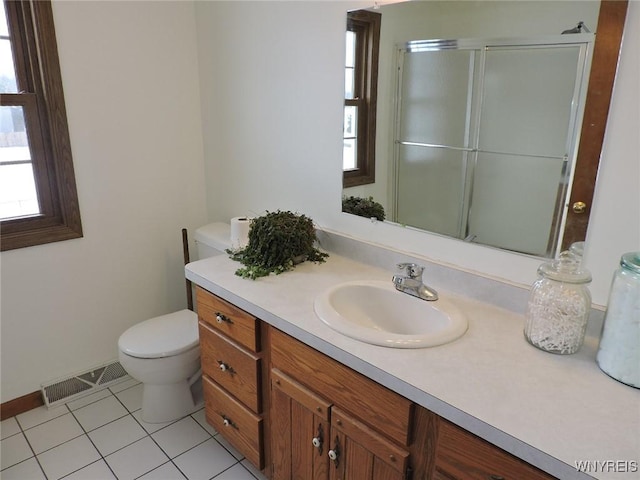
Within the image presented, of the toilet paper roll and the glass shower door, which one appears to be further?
the toilet paper roll

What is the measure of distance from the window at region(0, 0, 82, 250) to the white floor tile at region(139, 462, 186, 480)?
45.0 inches

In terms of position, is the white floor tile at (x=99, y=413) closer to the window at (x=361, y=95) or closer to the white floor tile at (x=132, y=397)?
the white floor tile at (x=132, y=397)

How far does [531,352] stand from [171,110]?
2061 millimetres

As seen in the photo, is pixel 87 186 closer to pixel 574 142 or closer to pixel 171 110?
pixel 171 110

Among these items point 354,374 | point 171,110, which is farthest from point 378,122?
point 171,110

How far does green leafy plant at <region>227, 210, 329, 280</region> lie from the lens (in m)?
1.68

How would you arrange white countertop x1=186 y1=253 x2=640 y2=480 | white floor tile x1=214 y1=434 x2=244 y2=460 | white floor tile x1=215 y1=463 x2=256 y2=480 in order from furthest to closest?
1. white floor tile x1=214 y1=434 x2=244 y2=460
2. white floor tile x1=215 y1=463 x2=256 y2=480
3. white countertop x1=186 y1=253 x2=640 y2=480

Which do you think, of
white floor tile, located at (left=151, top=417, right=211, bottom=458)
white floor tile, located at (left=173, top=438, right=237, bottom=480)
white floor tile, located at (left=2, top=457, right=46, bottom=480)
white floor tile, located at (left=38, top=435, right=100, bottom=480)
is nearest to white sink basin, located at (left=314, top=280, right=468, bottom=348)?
white floor tile, located at (left=173, top=438, right=237, bottom=480)

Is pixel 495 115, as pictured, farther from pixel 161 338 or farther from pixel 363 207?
pixel 161 338

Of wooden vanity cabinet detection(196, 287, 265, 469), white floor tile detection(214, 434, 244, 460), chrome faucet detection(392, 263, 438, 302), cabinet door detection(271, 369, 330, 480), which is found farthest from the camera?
white floor tile detection(214, 434, 244, 460)

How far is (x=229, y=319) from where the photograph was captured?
5.21ft

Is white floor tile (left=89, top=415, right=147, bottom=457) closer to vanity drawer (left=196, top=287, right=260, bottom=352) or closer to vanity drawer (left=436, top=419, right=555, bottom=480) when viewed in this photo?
vanity drawer (left=196, top=287, right=260, bottom=352)

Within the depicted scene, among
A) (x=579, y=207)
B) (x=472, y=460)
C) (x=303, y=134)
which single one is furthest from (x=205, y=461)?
(x=579, y=207)

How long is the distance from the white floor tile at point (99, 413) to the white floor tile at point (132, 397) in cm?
3
